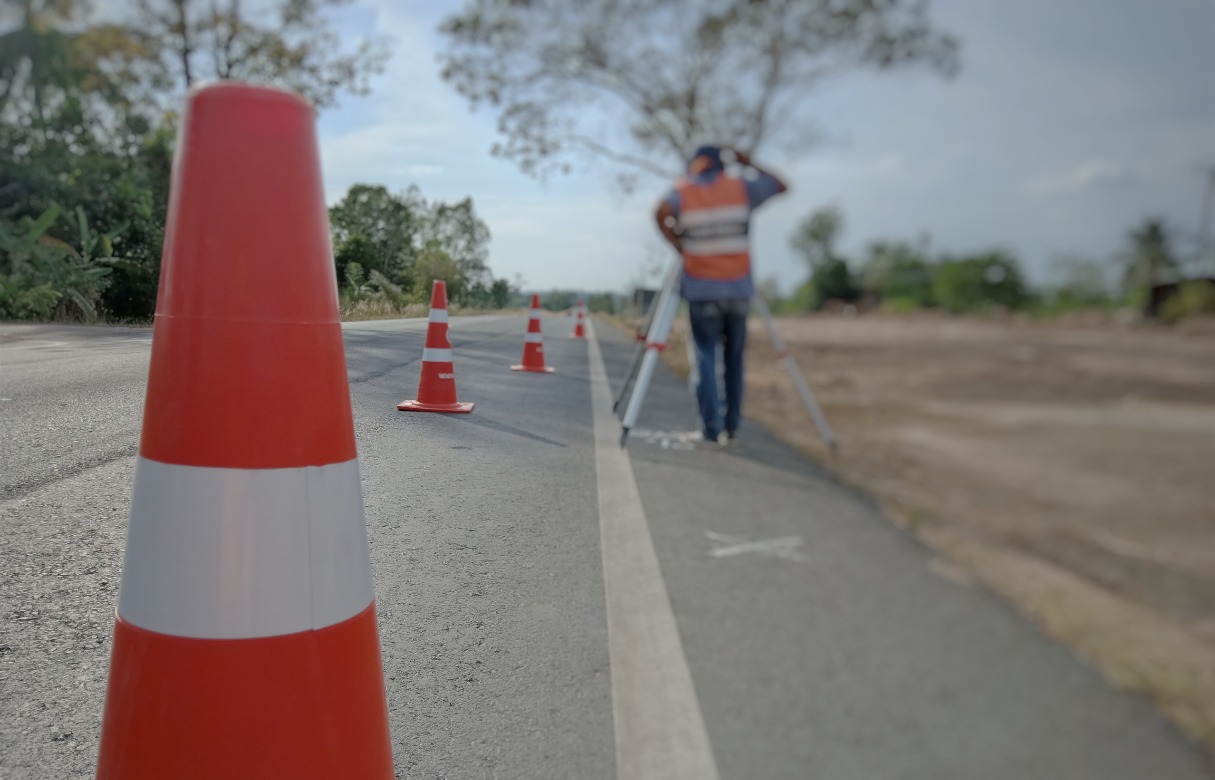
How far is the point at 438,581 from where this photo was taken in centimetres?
113

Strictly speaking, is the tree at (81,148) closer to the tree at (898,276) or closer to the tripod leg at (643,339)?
the tripod leg at (643,339)

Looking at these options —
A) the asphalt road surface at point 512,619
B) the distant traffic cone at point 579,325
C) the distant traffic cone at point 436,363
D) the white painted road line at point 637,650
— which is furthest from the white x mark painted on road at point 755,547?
the distant traffic cone at point 436,363

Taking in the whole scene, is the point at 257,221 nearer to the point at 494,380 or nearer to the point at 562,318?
the point at 494,380

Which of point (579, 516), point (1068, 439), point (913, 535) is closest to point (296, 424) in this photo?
point (579, 516)

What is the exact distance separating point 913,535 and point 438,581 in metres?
3.55

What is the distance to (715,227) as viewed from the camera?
361 centimetres

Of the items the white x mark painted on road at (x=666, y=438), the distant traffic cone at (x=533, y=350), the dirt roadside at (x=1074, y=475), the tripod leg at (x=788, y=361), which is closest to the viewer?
the distant traffic cone at (x=533, y=350)

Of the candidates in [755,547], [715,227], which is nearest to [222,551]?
[755,547]

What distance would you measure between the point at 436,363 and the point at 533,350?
354 mm

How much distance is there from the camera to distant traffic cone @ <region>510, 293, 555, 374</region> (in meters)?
1.49

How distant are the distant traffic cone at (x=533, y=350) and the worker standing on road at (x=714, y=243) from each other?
2.00m

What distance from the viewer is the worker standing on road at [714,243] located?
356 centimetres

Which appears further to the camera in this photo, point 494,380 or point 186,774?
point 494,380

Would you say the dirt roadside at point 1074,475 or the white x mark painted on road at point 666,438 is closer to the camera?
the dirt roadside at point 1074,475
